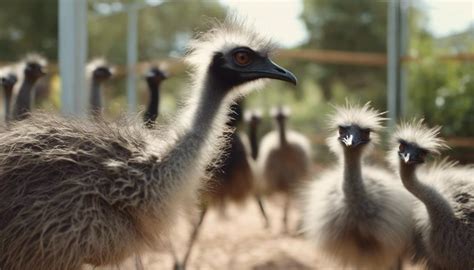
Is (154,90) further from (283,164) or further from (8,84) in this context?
(283,164)

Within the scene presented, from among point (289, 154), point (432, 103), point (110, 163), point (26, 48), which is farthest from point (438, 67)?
point (26, 48)

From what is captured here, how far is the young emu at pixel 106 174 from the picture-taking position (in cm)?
246

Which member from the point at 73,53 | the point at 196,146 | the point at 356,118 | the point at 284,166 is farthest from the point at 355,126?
the point at 284,166

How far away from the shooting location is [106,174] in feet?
8.45

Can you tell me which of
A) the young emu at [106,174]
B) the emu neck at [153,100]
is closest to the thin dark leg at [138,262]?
the young emu at [106,174]

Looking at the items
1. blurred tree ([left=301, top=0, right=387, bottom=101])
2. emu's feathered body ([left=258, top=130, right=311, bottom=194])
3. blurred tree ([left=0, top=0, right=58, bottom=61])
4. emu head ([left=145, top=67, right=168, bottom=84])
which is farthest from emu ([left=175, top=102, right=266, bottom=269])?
blurred tree ([left=0, top=0, right=58, bottom=61])

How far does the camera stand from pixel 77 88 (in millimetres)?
5070

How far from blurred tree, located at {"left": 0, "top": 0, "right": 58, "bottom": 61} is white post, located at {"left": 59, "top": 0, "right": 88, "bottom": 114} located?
12.0m

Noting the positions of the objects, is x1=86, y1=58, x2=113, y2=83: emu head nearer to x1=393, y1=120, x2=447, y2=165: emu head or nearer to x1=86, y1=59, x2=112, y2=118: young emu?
x1=86, y1=59, x2=112, y2=118: young emu

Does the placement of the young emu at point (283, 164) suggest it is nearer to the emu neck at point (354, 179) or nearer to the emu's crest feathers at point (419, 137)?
the emu neck at point (354, 179)

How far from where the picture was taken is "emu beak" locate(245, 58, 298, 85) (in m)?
Answer: 2.83

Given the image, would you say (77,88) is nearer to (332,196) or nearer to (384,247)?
(332,196)

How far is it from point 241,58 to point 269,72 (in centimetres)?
15

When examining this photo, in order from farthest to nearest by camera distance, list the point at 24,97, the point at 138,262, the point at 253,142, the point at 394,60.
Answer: the point at 394,60 < the point at 253,142 < the point at 24,97 < the point at 138,262
